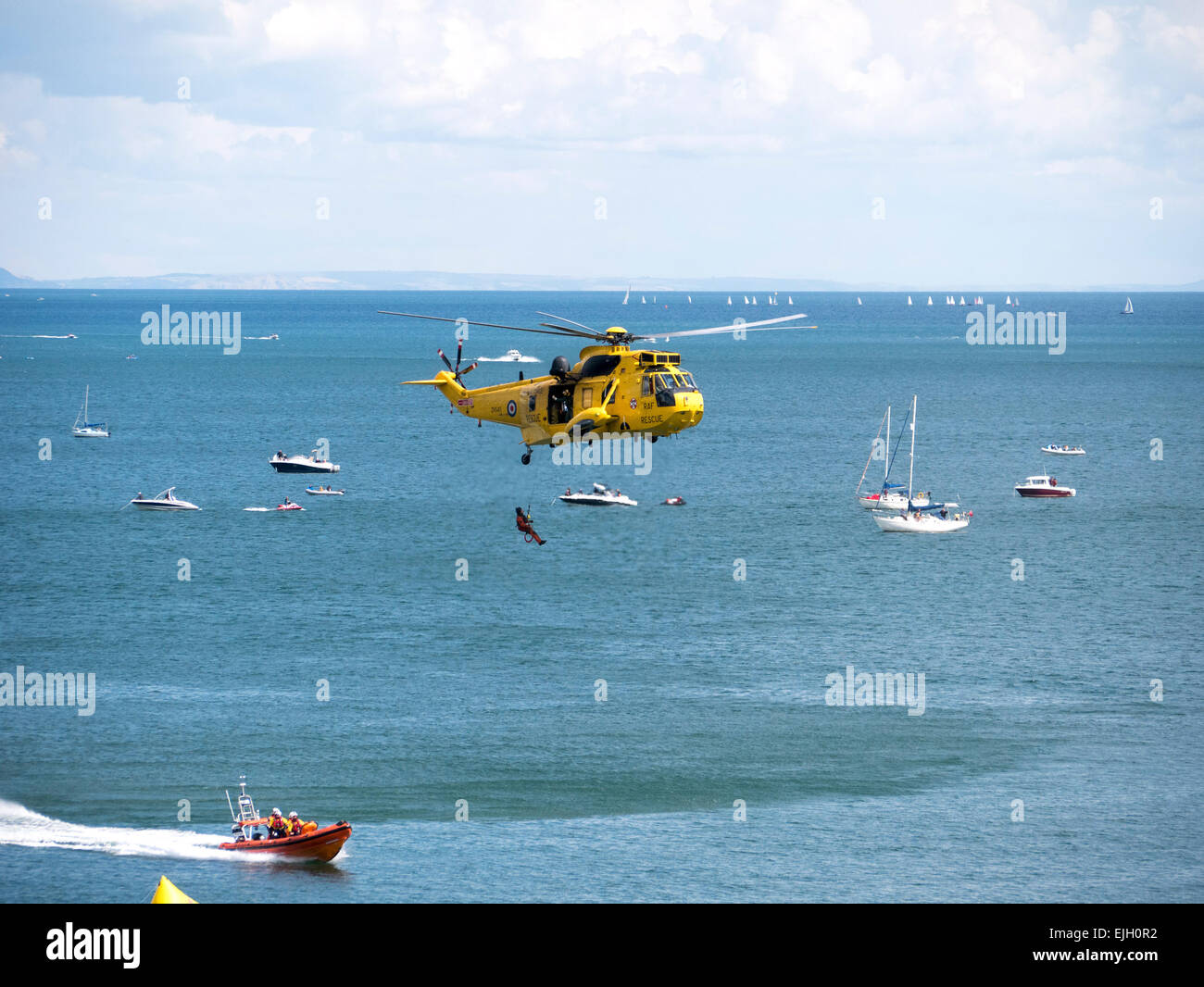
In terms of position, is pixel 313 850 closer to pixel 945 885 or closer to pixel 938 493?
pixel 945 885

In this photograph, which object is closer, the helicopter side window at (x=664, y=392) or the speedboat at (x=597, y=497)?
the helicopter side window at (x=664, y=392)

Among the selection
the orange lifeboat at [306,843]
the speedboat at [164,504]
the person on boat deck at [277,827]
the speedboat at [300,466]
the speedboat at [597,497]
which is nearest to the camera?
the orange lifeboat at [306,843]

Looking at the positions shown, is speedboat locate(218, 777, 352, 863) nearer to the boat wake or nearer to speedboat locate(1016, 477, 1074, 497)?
the boat wake

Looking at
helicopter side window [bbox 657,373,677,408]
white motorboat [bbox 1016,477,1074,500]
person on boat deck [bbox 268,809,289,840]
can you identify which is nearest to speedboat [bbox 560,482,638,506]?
white motorboat [bbox 1016,477,1074,500]

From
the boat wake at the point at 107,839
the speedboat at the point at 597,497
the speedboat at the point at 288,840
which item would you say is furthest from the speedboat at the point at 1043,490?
the boat wake at the point at 107,839

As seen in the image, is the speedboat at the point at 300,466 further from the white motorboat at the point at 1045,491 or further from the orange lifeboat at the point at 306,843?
the orange lifeboat at the point at 306,843
